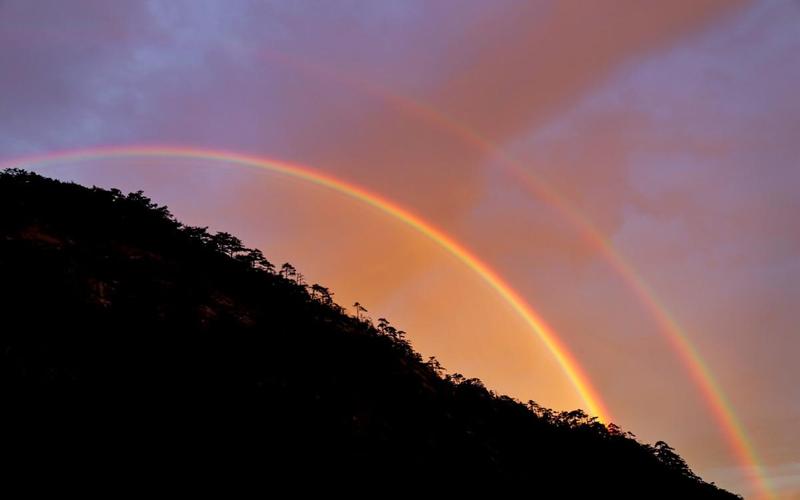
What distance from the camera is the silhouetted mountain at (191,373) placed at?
20609 millimetres

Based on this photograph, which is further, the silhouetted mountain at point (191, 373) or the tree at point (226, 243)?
the tree at point (226, 243)

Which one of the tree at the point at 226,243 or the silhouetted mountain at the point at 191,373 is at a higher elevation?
the tree at the point at 226,243

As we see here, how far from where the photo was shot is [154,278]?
32344 millimetres

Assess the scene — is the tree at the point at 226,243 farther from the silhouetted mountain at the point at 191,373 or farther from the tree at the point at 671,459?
the tree at the point at 671,459

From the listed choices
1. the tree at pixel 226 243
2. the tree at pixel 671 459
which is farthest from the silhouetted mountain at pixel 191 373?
the tree at pixel 671 459

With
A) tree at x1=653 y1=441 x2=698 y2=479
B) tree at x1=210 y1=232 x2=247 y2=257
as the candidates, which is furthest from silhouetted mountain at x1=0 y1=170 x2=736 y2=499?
tree at x1=653 y1=441 x2=698 y2=479

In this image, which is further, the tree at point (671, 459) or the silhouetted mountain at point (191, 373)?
the tree at point (671, 459)

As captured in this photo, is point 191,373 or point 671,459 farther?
point 671,459

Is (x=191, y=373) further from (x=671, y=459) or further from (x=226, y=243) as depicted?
(x=671, y=459)

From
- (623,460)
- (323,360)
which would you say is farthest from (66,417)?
(623,460)

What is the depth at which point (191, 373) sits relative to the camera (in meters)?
27.0

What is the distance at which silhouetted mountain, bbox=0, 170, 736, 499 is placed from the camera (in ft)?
67.6

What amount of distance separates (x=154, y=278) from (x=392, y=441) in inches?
719

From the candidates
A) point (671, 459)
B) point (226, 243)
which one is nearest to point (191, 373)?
point (226, 243)
